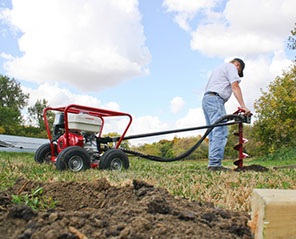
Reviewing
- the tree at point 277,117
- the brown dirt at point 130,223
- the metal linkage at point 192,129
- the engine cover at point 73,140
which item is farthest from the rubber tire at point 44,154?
the tree at point 277,117

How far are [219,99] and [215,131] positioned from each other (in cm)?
56

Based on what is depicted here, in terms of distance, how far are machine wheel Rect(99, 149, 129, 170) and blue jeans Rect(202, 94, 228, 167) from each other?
61.6 inches

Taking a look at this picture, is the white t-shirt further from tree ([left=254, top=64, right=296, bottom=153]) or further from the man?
tree ([left=254, top=64, right=296, bottom=153])

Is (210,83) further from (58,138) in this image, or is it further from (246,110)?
(58,138)

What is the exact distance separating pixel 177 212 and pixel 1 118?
25248mm

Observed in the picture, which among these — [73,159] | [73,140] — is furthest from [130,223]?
[73,140]

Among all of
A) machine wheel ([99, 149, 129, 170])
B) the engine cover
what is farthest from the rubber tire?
machine wheel ([99, 149, 129, 170])

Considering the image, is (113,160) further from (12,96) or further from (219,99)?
(12,96)

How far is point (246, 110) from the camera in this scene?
5.08 m

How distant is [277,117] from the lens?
14289 mm

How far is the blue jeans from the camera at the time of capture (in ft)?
16.6

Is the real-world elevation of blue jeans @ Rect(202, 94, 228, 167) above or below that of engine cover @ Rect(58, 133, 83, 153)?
above

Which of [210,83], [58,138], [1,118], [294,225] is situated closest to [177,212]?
[294,225]

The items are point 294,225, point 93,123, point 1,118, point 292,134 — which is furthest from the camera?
point 1,118
